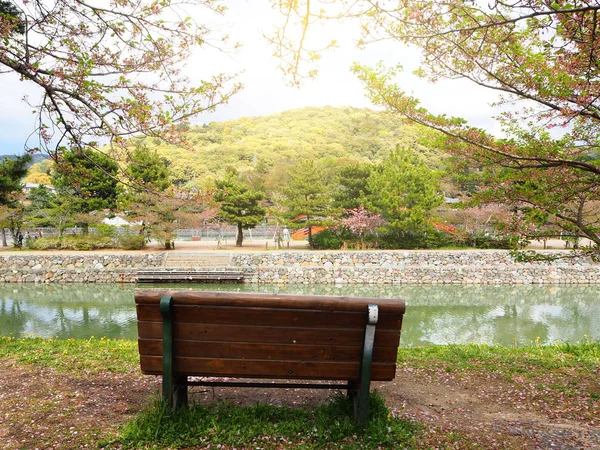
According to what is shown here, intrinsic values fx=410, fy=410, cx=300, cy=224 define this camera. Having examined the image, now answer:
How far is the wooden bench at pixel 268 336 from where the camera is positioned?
1.74 m

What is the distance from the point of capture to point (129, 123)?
9.16ft

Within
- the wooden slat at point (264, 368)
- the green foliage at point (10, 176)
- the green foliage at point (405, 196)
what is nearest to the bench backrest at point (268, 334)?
the wooden slat at point (264, 368)

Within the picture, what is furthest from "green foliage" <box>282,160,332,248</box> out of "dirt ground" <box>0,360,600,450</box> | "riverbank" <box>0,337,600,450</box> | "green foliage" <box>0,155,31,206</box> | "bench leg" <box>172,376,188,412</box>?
"bench leg" <box>172,376,188,412</box>

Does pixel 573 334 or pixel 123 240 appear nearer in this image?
pixel 573 334

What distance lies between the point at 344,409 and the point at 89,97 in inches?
97.0

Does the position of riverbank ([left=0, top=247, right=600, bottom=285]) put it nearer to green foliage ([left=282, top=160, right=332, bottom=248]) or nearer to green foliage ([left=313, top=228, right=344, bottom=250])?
→ green foliage ([left=282, top=160, right=332, bottom=248])

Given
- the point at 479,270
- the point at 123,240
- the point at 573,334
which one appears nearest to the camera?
the point at 573,334

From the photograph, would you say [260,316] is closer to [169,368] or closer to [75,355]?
[169,368]

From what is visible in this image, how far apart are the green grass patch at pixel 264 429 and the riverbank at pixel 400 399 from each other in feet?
0.04

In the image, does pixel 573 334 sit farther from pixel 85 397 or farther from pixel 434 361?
pixel 85 397

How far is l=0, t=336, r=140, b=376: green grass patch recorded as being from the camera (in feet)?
9.84

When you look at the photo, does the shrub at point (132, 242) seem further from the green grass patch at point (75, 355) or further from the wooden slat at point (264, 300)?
the wooden slat at point (264, 300)

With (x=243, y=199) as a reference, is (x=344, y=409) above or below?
below

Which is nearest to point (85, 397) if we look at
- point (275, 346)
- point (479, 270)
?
point (275, 346)
